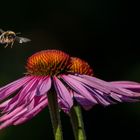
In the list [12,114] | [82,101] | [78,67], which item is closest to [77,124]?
[82,101]

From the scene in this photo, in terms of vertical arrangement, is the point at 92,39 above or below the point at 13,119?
above

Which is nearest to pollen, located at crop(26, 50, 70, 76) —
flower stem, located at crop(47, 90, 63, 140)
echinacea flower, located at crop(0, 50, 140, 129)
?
echinacea flower, located at crop(0, 50, 140, 129)

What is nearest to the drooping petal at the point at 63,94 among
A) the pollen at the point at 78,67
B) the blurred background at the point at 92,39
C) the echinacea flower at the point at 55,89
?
the echinacea flower at the point at 55,89

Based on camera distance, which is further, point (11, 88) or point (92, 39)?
point (92, 39)

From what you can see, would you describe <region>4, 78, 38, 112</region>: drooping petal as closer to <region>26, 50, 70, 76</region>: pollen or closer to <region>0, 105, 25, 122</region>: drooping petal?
<region>0, 105, 25, 122</region>: drooping petal

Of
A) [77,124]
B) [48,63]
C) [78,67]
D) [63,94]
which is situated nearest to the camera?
[63,94]

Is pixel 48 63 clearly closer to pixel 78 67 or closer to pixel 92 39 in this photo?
pixel 78 67

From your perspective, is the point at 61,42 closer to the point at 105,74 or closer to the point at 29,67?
the point at 105,74
